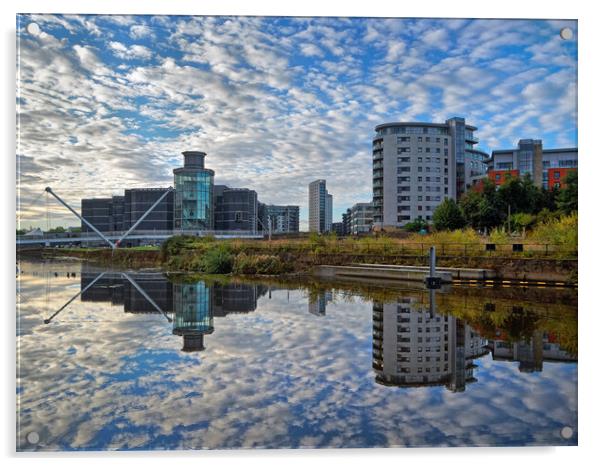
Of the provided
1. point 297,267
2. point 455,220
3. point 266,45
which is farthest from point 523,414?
point 455,220

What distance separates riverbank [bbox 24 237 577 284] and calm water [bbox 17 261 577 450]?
5015 millimetres

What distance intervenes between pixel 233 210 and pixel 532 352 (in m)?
36.4

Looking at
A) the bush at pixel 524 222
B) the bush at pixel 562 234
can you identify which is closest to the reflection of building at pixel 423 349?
the bush at pixel 562 234

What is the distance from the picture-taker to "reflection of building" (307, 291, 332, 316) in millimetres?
9874

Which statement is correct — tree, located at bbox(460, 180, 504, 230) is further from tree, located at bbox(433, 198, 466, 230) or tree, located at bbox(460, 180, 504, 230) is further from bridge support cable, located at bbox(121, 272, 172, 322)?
bridge support cable, located at bbox(121, 272, 172, 322)

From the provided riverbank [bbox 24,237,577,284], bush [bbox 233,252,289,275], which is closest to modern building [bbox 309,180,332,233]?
riverbank [bbox 24,237,577,284]

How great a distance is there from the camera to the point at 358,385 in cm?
493

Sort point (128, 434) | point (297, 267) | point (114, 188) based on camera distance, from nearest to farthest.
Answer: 1. point (128, 434)
2. point (114, 188)
3. point (297, 267)

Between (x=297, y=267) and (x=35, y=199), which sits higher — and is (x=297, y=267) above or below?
below

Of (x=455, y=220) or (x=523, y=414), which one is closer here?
(x=523, y=414)

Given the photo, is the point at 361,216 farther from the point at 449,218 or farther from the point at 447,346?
the point at 447,346

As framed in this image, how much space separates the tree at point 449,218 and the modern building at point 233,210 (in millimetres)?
15771

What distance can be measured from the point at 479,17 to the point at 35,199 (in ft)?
20.1

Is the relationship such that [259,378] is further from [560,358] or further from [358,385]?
[560,358]
